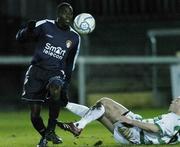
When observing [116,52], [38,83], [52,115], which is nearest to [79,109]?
[52,115]

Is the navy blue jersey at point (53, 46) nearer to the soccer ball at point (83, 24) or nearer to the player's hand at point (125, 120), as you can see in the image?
the soccer ball at point (83, 24)

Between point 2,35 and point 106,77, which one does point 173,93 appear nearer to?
point 106,77

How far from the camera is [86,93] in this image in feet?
79.0

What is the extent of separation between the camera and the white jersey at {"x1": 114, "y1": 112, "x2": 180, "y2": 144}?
36.7 ft

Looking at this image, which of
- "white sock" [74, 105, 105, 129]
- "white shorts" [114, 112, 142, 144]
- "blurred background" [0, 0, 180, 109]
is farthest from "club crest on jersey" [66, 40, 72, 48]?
"blurred background" [0, 0, 180, 109]

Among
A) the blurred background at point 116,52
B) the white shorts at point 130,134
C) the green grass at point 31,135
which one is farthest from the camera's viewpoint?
the blurred background at point 116,52

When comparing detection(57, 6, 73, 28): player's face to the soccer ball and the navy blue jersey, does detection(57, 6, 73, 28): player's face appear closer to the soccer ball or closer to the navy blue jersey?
the navy blue jersey

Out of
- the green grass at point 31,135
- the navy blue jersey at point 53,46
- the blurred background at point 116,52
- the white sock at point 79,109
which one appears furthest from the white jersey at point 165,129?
the blurred background at point 116,52

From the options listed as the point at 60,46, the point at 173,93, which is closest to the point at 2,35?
the point at 173,93

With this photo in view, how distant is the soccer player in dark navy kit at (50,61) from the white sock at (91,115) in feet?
1.30

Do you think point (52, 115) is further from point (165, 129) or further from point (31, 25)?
point (165, 129)

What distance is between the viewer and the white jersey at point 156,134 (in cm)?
1117

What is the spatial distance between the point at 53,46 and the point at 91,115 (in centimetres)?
119

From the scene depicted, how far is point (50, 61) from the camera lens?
38.1 feet
